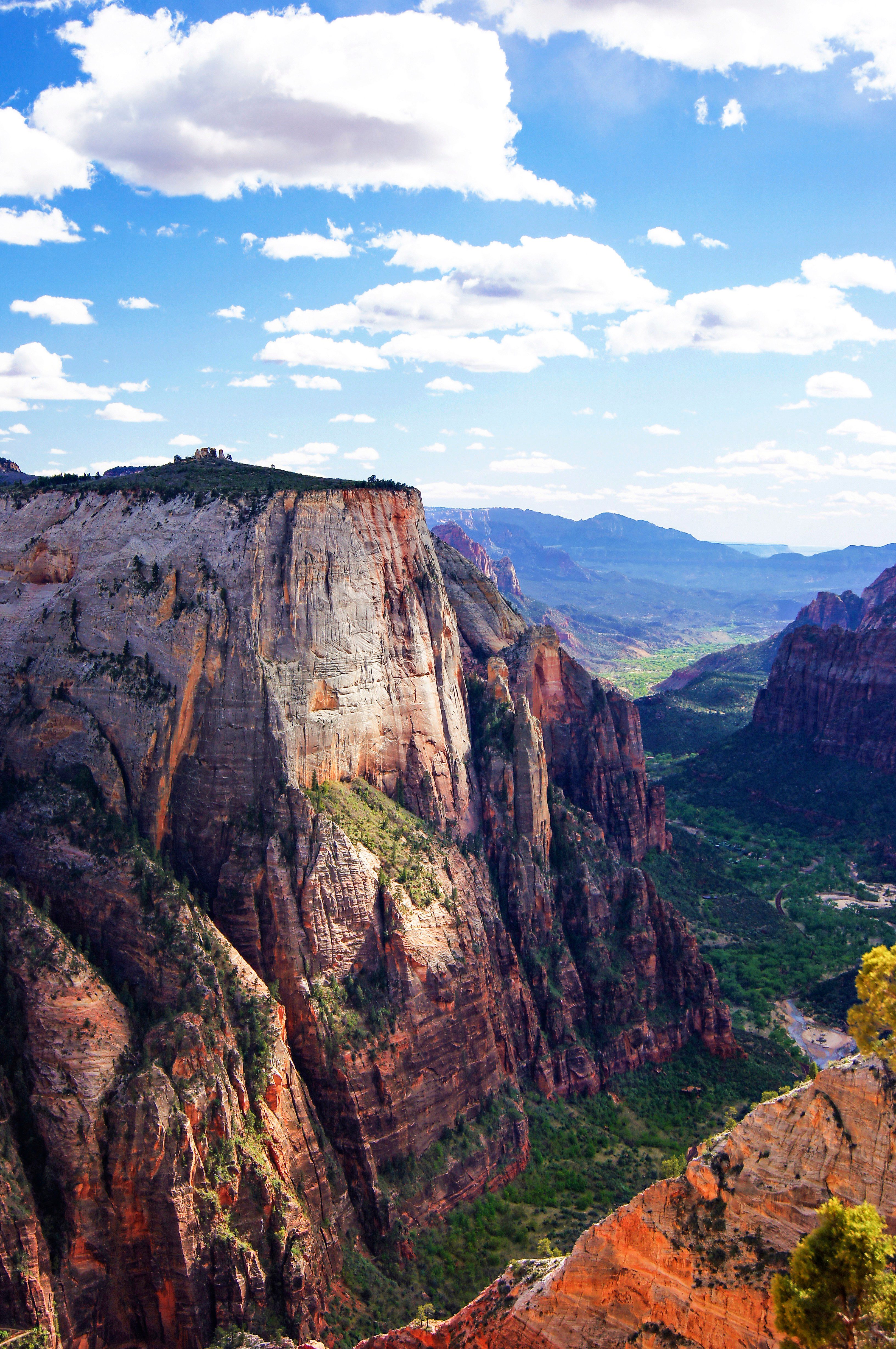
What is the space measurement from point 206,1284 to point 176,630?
35.4 m

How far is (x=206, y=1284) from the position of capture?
45.6 metres

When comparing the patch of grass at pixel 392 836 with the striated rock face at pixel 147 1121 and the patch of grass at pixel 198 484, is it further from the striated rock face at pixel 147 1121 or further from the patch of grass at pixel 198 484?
the patch of grass at pixel 198 484

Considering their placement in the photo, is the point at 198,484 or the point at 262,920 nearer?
the point at 262,920

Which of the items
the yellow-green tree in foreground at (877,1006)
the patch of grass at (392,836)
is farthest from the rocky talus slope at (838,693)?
the yellow-green tree in foreground at (877,1006)

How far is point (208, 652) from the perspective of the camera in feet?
205

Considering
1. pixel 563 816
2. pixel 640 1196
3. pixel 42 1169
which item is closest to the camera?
pixel 640 1196

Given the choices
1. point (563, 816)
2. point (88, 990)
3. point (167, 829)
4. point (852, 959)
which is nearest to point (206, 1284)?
point (88, 990)

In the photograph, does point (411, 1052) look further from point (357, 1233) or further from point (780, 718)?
point (780, 718)

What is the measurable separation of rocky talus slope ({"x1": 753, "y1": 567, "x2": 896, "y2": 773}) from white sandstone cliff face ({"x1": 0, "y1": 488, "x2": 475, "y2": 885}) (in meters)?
107

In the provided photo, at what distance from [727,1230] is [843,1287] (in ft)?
14.8

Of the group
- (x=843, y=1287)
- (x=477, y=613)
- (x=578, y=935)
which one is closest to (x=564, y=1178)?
(x=578, y=935)

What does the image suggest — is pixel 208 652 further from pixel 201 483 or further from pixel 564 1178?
pixel 564 1178

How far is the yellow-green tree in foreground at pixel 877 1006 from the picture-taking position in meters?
27.0

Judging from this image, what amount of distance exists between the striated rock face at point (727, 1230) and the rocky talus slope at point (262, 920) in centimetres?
2215
